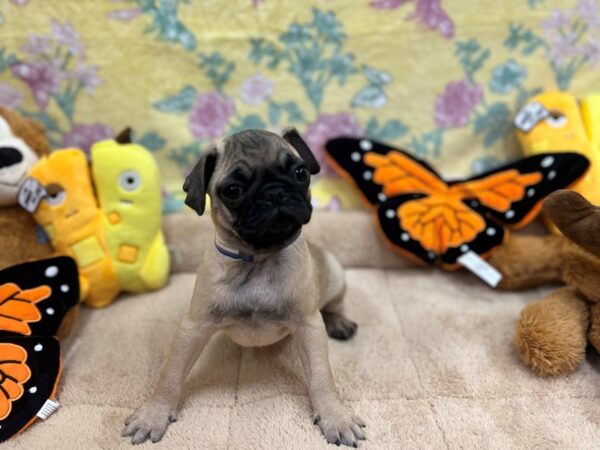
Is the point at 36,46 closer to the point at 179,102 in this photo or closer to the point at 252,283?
the point at 179,102

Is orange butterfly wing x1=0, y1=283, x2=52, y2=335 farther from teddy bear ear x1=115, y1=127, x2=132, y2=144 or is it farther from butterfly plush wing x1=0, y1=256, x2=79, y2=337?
teddy bear ear x1=115, y1=127, x2=132, y2=144

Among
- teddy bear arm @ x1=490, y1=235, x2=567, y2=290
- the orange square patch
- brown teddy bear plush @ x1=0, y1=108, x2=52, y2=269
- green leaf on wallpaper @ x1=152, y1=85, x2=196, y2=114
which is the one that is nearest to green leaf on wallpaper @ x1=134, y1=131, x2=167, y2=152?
green leaf on wallpaper @ x1=152, y1=85, x2=196, y2=114

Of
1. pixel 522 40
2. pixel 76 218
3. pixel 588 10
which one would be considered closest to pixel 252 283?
pixel 76 218

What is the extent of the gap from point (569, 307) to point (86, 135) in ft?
7.34

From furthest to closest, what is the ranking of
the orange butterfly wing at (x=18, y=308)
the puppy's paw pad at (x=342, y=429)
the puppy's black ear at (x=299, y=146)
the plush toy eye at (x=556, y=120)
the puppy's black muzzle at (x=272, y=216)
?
the plush toy eye at (x=556, y=120)
the orange butterfly wing at (x=18, y=308)
the puppy's black ear at (x=299, y=146)
the puppy's paw pad at (x=342, y=429)
the puppy's black muzzle at (x=272, y=216)

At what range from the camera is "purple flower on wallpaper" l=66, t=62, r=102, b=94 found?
2381 mm

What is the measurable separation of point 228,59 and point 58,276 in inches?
48.1

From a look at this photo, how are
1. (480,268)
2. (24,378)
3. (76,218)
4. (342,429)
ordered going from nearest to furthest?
(342,429)
(24,378)
(76,218)
(480,268)

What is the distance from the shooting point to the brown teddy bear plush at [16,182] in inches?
80.9

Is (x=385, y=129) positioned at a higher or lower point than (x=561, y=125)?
lower

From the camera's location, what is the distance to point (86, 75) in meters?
2.39

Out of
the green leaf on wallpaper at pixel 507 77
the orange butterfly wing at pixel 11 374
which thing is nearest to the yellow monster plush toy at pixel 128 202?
the orange butterfly wing at pixel 11 374

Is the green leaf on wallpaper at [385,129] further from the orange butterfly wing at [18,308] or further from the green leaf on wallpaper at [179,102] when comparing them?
the orange butterfly wing at [18,308]

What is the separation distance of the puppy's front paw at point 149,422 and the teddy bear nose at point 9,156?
1115 millimetres
